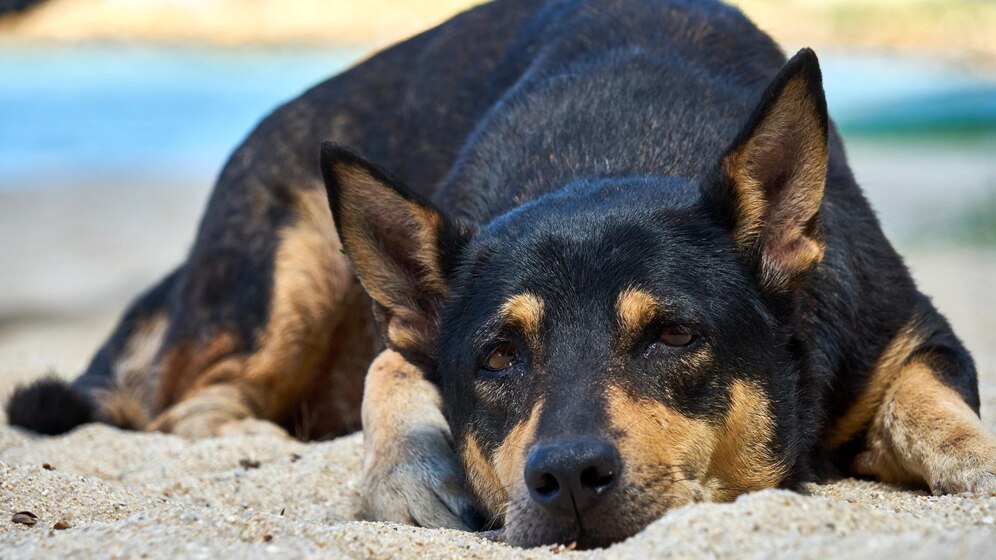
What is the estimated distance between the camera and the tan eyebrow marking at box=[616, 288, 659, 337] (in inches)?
142

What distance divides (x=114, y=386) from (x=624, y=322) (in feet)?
14.6

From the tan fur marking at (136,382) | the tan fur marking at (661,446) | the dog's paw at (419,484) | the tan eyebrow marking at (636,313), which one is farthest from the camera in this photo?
the tan fur marking at (136,382)

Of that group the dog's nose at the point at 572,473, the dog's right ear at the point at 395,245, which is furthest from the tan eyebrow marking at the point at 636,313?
the dog's right ear at the point at 395,245

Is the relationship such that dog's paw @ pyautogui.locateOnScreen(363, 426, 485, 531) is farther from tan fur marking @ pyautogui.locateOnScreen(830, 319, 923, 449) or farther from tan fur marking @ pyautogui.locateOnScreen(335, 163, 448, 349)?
tan fur marking @ pyautogui.locateOnScreen(830, 319, 923, 449)

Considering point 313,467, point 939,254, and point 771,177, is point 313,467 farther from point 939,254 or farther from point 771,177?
point 939,254

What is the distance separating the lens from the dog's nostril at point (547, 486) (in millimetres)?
3270

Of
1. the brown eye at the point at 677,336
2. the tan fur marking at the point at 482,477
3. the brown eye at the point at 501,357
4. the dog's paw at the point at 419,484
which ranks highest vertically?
the brown eye at the point at 677,336

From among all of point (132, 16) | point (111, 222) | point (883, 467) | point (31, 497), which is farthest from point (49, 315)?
point (132, 16)

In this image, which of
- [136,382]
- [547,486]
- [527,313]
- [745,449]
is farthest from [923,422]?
[136,382]

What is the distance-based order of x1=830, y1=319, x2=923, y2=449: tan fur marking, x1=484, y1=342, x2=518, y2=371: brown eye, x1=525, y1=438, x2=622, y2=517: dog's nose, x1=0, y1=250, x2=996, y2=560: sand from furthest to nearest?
x1=830, y1=319, x2=923, y2=449: tan fur marking → x1=484, y1=342, x2=518, y2=371: brown eye → x1=525, y1=438, x2=622, y2=517: dog's nose → x1=0, y1=250, x2=996, y2=560: sand

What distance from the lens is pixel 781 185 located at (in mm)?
4004

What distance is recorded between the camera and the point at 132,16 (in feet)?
135

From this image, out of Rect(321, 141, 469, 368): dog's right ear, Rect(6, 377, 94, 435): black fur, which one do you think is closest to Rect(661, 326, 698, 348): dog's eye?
Rect(321, 141, 469, 368): dog's right ear

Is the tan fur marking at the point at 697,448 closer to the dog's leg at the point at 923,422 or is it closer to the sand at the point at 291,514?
the sand at the point at 291,514
